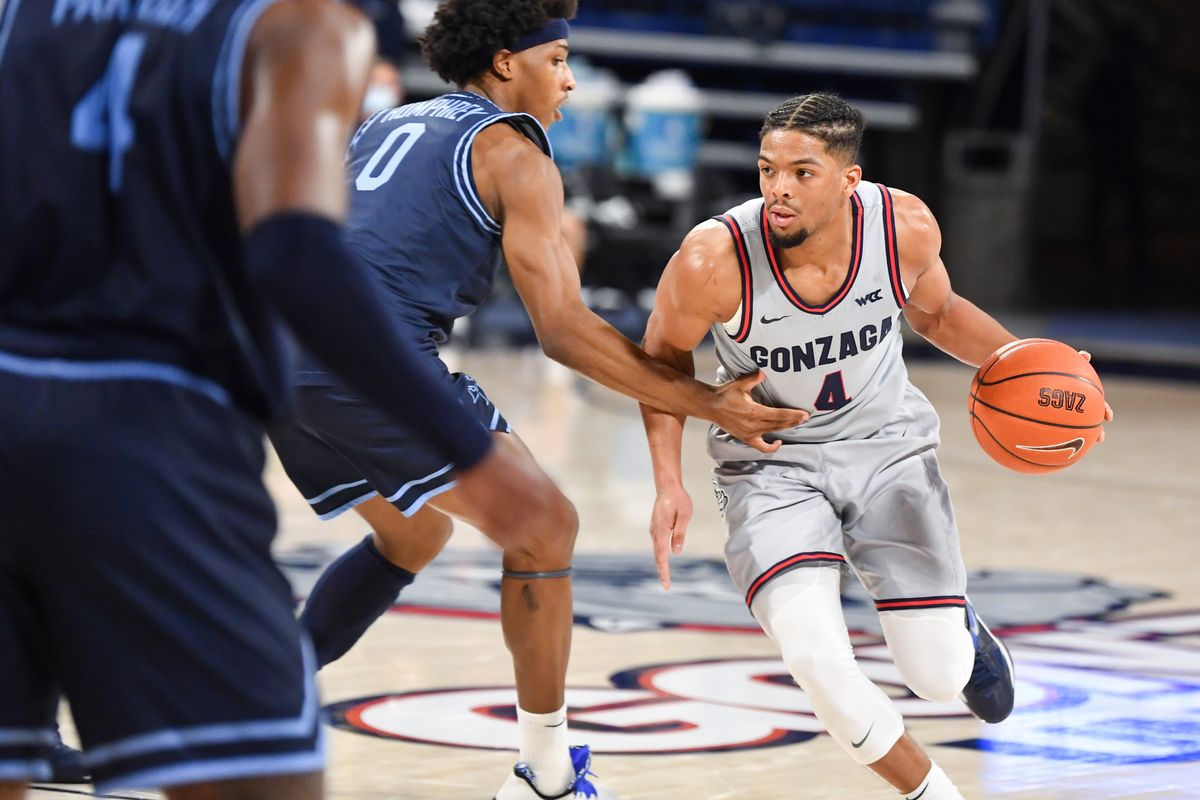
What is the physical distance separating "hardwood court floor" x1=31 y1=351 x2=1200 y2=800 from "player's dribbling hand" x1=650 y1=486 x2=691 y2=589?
19.9 inches

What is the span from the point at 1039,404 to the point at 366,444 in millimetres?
1414

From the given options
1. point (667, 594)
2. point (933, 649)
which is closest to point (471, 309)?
point (933, 649)

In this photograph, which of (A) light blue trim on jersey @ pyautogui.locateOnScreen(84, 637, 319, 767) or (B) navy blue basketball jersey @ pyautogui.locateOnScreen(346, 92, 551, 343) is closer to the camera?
(A) light blue trim on jersey @ pyautogui.locateOnScreen(84, 637, 319, 767)

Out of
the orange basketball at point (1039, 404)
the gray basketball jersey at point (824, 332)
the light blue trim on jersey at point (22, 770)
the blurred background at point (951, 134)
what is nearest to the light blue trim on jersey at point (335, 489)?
the gray basketball jersey at point (824, 332)

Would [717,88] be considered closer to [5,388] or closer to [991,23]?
[991,23]

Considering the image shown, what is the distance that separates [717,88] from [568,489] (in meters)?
10.5

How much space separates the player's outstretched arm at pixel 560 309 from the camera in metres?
3.29

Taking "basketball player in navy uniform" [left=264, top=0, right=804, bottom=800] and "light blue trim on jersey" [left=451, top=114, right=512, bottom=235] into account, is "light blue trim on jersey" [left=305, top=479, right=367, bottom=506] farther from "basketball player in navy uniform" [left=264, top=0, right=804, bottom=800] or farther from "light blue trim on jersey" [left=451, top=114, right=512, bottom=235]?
"light blue trim on jersey" [left=451, top=114, right=512, bottom=235]

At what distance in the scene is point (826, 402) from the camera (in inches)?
140

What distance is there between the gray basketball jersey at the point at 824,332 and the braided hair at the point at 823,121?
0.16 m

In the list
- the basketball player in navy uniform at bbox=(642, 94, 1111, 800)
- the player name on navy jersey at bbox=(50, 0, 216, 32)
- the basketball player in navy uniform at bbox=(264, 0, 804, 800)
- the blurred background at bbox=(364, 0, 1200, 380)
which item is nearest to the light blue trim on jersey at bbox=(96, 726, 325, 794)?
the player name on navy jersey at bbox=(50, 0, 216, 32)

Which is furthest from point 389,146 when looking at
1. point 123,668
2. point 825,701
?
point 123,668

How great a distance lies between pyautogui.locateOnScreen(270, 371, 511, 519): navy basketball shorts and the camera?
3297mm

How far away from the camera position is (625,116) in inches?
567
